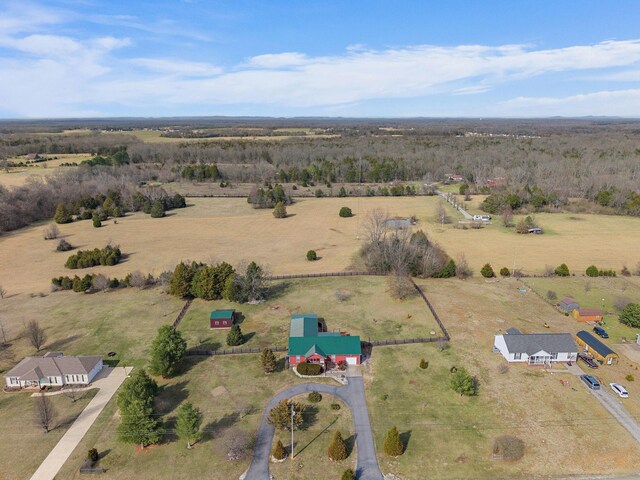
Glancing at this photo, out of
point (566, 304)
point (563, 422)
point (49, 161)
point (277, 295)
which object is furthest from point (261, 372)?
point (49, 161)

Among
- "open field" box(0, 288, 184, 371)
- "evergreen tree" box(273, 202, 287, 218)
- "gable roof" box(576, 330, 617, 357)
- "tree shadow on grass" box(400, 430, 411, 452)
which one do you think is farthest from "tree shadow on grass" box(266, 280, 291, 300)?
"evergreen tree" box(273, 202, 287, 218)

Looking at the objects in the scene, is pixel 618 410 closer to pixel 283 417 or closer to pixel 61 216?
pixel 283 417

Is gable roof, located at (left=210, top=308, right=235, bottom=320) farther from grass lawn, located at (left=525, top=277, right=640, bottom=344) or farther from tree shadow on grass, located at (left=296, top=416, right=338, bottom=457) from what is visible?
grass lawn, located at (left=525, top=277, right=640, bottom=344)

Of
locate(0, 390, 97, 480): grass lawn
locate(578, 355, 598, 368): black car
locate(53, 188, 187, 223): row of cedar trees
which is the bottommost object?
locate(0, 390, 97, 480): grass lawn

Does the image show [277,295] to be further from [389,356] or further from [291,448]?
[291,448]

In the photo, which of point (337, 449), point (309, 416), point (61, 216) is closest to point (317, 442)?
point (337, 449)
